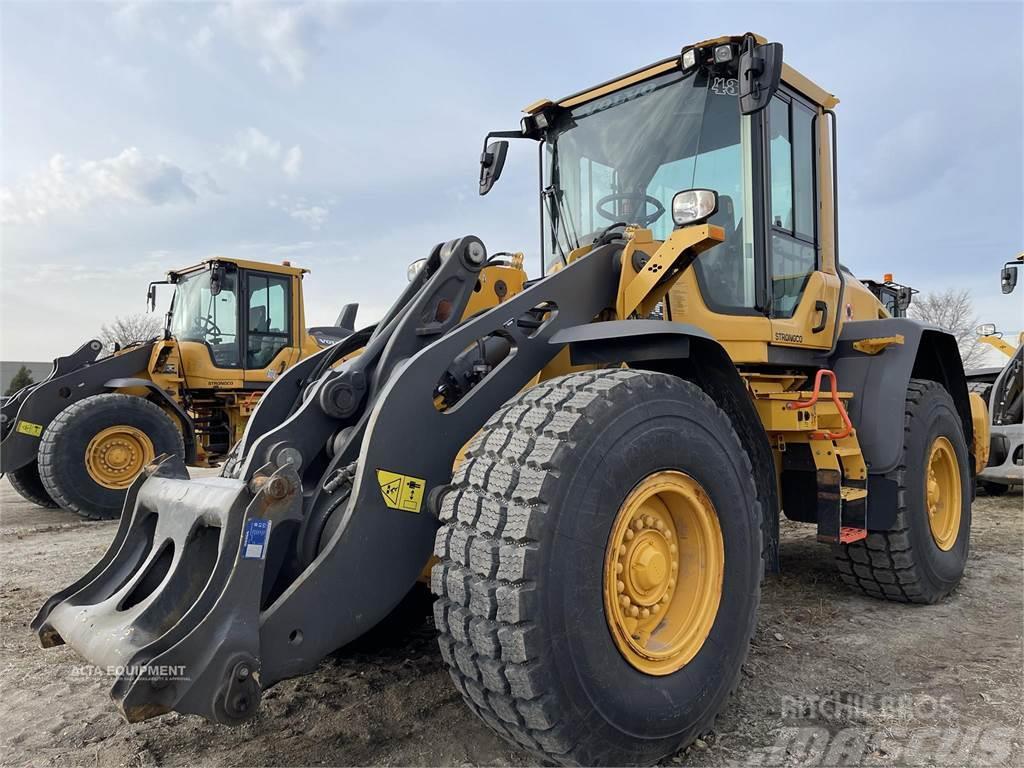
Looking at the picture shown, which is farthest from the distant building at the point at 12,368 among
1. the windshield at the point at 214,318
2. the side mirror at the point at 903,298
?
the side mirror at the point at 903,298

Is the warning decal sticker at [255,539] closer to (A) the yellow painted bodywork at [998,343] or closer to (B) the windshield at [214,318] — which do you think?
(B) the windshield at [214,318]

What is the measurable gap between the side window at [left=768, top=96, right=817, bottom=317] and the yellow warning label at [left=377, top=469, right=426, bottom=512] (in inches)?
94.2

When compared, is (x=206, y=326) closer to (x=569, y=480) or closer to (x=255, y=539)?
(x=255, y=539)

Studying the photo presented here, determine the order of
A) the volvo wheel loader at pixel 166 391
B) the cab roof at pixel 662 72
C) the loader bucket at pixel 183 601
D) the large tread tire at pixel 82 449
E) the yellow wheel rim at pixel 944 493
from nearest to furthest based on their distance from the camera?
the loader bucket at pixel 183 601
the cab roof at pixel 662 72
the yellow wheel rim at pixel 944 493
the large tread tire at pixel 82 449
the volvo wheel loader at pixel 166 391

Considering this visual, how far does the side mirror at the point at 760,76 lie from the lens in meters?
3.06

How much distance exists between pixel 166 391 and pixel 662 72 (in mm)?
8411

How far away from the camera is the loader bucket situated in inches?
79.7

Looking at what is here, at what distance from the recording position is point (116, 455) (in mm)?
8656

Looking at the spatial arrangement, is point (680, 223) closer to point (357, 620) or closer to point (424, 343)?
point (424, 343)

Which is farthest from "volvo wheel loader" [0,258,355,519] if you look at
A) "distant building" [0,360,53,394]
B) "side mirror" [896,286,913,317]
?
"distant building" [0,360,53,394]

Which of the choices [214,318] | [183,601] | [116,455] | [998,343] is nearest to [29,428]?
[116,455]

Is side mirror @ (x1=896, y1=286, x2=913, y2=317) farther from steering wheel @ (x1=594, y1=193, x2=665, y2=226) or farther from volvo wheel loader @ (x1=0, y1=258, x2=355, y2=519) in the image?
volvo wheel loader @ (x1=0, y1=258, x2=355, y2=519)

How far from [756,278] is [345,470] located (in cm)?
244

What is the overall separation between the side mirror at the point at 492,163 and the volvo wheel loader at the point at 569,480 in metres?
0.54
